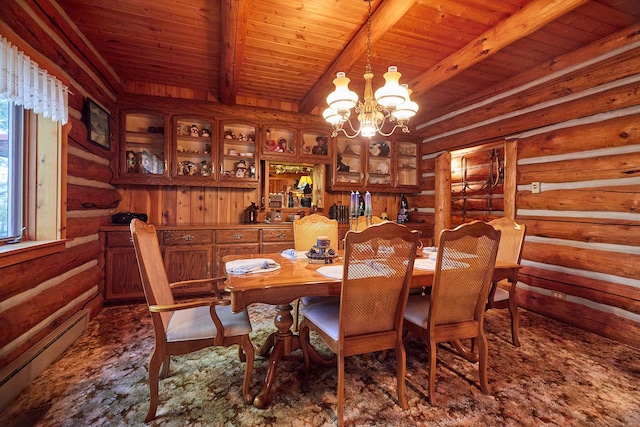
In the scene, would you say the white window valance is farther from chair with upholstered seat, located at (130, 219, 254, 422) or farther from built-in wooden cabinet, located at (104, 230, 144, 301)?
built-in wooden cabinet, located at (104, 230, 144, 301)

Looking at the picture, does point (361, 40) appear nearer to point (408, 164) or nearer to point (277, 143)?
point (277, 143)

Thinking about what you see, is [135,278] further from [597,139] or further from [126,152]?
[597,139]

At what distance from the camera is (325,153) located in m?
4.25

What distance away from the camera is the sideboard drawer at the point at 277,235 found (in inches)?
146

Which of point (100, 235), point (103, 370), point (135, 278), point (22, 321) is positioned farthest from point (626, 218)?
point (100, 235)

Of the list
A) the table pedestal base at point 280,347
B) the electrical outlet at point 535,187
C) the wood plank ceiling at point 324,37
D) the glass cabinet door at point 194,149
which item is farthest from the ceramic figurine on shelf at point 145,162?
the electrical outlet at point 535,187

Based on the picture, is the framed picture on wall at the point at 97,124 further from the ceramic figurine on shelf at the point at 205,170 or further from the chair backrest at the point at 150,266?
the chair backrest at the point at 150,266

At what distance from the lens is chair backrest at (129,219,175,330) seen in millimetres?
1470

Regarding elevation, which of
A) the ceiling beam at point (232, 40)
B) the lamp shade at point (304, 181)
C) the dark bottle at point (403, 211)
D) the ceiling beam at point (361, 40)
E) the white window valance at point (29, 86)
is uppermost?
the ceiling beam at point (361, 40)

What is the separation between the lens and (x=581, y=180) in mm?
2773

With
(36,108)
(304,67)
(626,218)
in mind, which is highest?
(304,67)

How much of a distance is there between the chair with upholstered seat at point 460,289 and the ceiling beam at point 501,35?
175 centimetres

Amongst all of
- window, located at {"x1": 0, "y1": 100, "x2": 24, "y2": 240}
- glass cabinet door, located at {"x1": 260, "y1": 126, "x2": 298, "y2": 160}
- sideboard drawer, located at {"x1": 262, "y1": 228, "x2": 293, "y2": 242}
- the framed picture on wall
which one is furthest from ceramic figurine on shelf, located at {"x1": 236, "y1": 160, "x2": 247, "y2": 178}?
window, located at {"x1": 0, "y1": 100, "x2": 24, "y2": 240}

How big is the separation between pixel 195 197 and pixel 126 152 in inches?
37.4
